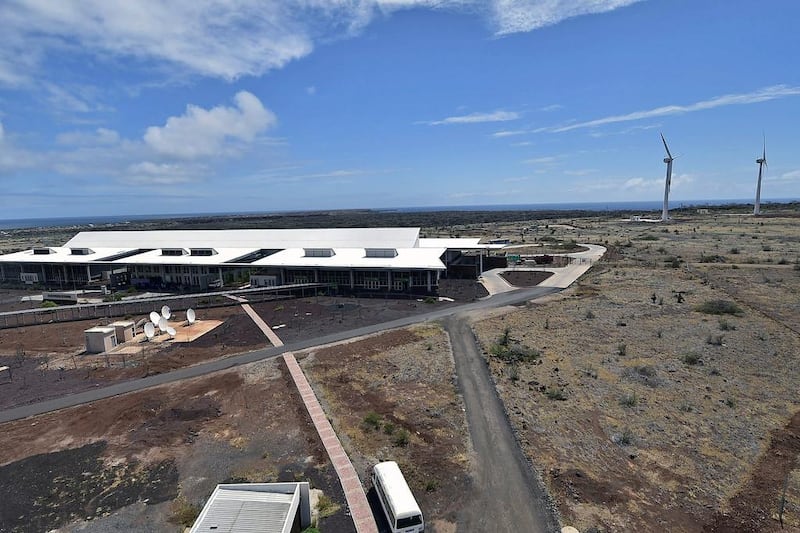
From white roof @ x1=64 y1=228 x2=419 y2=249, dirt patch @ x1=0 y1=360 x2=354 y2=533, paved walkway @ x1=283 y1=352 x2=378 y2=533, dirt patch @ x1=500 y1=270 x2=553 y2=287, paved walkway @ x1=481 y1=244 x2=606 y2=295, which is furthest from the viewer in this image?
white roof @ x1=64 y1=228 x2=419 y2=249

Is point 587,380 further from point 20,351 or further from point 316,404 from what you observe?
point 20,351

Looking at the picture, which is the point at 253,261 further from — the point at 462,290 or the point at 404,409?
the point at 404,409

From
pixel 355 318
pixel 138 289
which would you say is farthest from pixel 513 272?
pixel 138 289

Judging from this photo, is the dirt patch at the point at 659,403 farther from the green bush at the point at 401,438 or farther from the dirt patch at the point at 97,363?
the dirt patch at the point at 97,363

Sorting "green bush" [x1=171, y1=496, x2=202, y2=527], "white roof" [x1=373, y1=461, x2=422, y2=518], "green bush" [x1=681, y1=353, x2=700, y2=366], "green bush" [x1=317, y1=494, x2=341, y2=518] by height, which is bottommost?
"green bush" [x1=171, y1=496, x2=202, y2=527]

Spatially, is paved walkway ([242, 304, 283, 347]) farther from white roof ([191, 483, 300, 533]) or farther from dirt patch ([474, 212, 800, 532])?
white roof ([191, 483, 300, 533])

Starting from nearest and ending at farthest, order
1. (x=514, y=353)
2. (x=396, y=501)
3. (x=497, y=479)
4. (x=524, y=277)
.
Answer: (x=396, y=501), (x=497, y=479), (x=514, y=353), (x=524, y=277)

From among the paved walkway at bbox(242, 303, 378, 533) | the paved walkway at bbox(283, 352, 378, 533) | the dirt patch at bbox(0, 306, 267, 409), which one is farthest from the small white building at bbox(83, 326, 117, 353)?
the paved walkway at bbox(283, 352, 378, 533)

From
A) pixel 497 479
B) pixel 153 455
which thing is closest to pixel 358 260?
pixel 153 455
